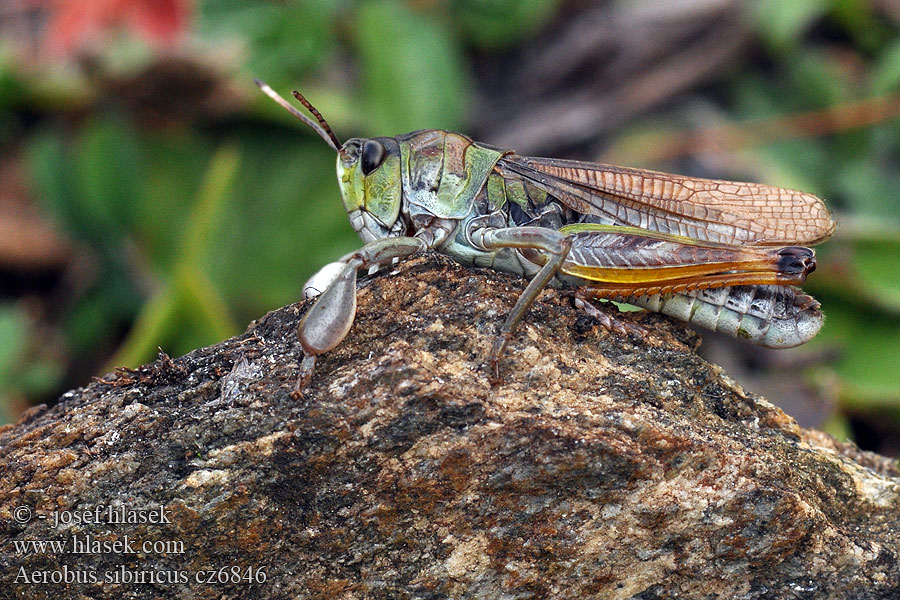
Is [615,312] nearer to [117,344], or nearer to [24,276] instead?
[117,344]

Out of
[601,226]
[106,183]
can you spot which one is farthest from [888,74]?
[106,183]

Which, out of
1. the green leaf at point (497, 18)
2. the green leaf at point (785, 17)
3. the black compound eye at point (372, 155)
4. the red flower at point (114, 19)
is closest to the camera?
the black compound eye at point (372, 155)

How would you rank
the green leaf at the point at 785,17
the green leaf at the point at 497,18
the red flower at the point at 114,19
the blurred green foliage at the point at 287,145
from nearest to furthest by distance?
the red flower at the point at 114,19
the blurred green foliage at the point at 287,145
the green leaf at the point at 785,17
the green leaf at the point at 497,18

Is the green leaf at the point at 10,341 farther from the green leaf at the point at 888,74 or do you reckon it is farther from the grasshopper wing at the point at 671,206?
the green leaf at the point at 888,74

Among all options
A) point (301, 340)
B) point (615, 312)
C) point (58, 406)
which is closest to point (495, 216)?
point (615, 312)

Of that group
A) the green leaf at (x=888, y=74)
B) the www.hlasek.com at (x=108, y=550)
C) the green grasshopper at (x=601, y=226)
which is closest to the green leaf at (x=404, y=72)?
the green leaf at (x=888, y=74)

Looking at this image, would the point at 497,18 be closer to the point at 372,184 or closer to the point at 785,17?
the point at 785,17

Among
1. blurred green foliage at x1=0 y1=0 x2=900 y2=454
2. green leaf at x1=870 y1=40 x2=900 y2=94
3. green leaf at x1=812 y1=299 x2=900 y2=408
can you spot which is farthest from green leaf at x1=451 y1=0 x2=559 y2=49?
green leaf at x1=812 y1=299 x2=900 y2=408
